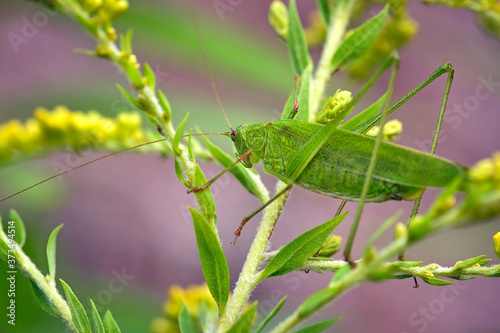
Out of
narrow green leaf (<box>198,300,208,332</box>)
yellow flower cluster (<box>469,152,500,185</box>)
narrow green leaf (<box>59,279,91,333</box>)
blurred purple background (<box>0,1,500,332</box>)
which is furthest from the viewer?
blurred purple background (<box>0,1,500,332</box>)

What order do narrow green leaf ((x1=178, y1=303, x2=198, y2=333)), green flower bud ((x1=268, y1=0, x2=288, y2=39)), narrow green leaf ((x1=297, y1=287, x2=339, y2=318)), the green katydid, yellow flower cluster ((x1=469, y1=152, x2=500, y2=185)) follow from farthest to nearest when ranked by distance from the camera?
green flower bud ((x1=268, y1=0, x2=288, y2=39)) → the green katydid → narrow green leaf ((x1=178, y1=303, x2=198, y2=333)) → narrow green leaf ((x1=297, y1=287, x2=339, y2=318)) → yellow flower cluster ((x1=469, y1=152, x2=500, y2=185))

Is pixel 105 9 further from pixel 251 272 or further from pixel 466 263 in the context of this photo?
pixel 466 263

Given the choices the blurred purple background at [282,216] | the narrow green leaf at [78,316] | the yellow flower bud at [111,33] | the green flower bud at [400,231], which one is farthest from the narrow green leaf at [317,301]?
the blurred purple background at [282,216]

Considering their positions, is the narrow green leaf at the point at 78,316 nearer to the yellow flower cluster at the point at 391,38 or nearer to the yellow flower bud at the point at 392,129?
the yellow flower bud at the point at 392,129

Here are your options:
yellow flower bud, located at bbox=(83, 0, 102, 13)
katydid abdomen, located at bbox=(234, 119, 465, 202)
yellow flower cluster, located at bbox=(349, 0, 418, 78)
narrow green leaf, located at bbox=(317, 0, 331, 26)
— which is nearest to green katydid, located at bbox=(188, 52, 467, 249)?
katydid abdomen, located at bbox=(234, 119, 465, 202)

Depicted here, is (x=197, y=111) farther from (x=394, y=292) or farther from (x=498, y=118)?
(x=498, y=118)

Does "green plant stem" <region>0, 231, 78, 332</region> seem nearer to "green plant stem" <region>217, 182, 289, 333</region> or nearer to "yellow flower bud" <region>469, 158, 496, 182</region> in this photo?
"green plant stem" <region>217, 182, 289, 333</region>

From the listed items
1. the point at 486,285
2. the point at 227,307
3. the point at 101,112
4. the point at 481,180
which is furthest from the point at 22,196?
the point at 486,285
